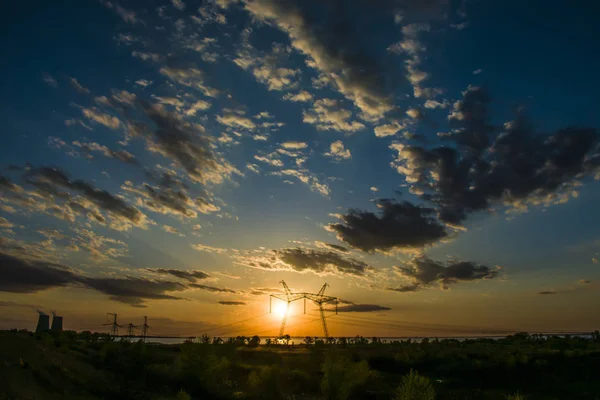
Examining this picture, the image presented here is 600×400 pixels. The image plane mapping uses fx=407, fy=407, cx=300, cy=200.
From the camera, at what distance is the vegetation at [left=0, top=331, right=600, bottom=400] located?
31864 mm

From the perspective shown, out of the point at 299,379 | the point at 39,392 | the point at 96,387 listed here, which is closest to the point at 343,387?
the point at 299,379

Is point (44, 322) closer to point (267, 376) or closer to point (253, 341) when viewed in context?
point (253, 341)

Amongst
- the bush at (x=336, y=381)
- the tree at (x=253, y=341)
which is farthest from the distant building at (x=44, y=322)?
the bush at (x=336, y=381)

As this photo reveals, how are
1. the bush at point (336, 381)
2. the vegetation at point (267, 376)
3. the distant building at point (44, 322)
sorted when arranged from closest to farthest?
the vegetation at point (267, 376) → the bush at point (336, 381) → the distant building at point (44, 322)

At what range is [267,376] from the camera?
4041 cm

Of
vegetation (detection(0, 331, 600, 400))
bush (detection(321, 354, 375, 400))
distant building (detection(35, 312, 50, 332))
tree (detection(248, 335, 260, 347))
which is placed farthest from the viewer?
distant building (detection(35, 312, 50, 332))

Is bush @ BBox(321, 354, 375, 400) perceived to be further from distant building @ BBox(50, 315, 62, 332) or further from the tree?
distant building @ BBox(50, 315, 62, 332)

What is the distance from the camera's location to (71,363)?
131 ft

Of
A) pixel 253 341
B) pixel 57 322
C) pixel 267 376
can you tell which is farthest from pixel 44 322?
pixel 267 376

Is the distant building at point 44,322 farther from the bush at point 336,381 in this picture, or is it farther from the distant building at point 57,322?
the bush at point 336,381

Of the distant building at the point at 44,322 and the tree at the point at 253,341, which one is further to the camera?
the distant building at the point at 44,322

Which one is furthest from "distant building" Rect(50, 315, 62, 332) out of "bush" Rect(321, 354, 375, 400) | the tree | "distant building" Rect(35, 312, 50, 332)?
"bush" Rect(321, 354, 375, 400)

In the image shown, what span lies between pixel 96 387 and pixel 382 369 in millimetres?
51150

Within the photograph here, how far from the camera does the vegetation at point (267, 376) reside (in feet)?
105
